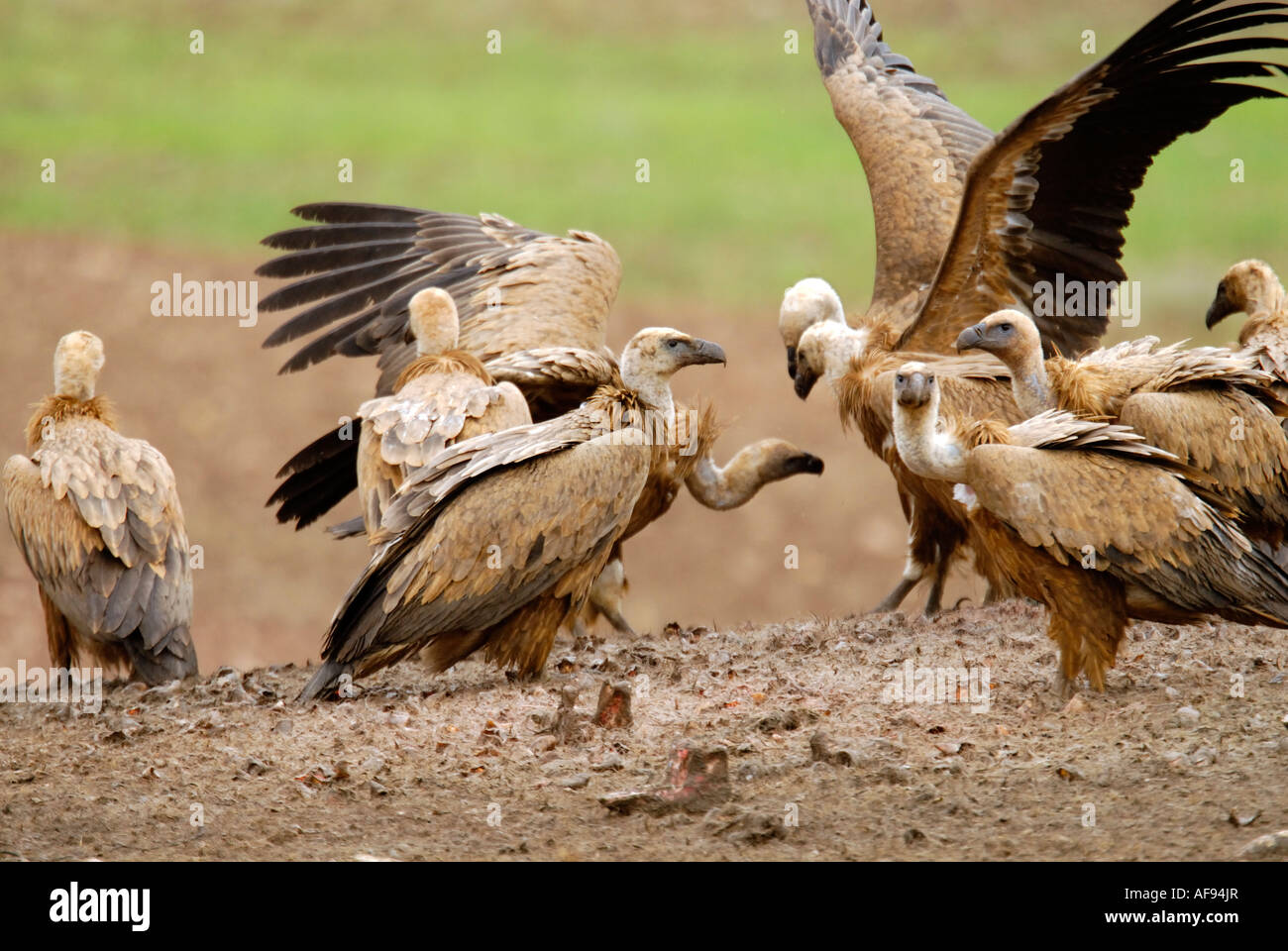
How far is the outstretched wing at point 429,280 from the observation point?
1029 centimetres

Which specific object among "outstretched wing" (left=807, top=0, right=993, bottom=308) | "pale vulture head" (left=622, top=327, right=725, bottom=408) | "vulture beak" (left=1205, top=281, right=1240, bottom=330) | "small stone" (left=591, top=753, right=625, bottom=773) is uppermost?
"outstretched wing" (left=807, top=0, right=993, bottom=308)

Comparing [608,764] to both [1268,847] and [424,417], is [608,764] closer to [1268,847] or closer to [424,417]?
[1268,847]

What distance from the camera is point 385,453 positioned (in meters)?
7.81

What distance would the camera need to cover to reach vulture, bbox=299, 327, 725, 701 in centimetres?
705

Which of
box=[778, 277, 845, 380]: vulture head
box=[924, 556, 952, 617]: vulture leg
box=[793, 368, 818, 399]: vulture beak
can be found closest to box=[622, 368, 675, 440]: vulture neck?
box=[793, 368, 818, 399]: vulture beak

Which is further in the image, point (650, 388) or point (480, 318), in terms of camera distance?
point (480, 318)

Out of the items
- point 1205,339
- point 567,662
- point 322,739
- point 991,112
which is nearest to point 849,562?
→ point 1205,339

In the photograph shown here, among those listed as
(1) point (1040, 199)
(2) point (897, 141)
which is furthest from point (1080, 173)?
(2) point (897, 141)

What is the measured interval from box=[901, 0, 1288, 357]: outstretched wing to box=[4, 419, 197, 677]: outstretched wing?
160 inches

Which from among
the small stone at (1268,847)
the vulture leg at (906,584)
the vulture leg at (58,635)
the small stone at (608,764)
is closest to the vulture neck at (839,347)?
the vulture leg at (906,584)

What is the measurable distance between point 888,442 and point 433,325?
8.18 feet

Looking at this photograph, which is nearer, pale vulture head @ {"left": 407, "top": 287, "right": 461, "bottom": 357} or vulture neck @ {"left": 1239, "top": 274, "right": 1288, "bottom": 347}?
vulture neck @ {"left": 1239, "top": 274, "right": 1288, "bottom": 347}

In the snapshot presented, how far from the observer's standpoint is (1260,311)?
8492mm

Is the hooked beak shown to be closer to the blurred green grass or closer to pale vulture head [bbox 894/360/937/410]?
pale vulture head [bbox 894/360/937/410]
